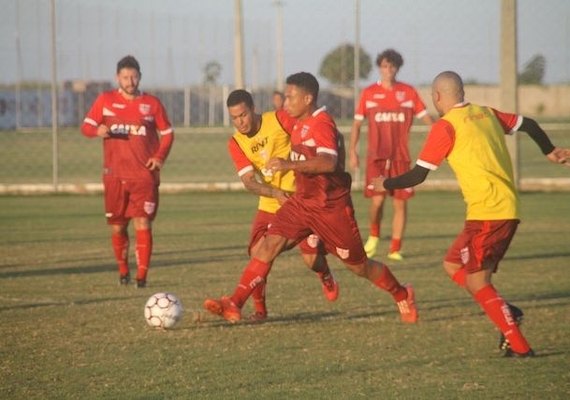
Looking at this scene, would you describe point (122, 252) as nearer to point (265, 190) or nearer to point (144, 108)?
point (144, 108)

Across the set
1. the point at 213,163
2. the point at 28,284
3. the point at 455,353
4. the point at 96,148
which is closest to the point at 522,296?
the point at 455,353

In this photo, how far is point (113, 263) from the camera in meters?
13.7

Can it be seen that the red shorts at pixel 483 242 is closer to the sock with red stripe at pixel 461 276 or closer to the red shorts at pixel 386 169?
the sock with red stripe at pixel 461 276

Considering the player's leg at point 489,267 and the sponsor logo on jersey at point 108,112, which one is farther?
the sponsor logo on jersey at point 108,112

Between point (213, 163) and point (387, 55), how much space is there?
18239mm

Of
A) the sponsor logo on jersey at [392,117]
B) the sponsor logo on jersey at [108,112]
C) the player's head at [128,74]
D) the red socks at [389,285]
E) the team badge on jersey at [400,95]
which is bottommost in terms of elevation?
the red socks at [389,285]

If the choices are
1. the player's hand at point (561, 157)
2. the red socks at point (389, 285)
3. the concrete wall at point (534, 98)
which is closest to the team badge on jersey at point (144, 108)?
the red socks at point (389, 285)

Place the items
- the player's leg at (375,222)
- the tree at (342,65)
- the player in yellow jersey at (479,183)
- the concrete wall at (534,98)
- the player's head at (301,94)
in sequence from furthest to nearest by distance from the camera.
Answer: the concrete wall at (534,98) < the tree at (342,65) < the player's leg at (375,222) < the player's head at (301,94) < the player in yellow jersey at (479,183)

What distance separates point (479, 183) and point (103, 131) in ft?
15.9

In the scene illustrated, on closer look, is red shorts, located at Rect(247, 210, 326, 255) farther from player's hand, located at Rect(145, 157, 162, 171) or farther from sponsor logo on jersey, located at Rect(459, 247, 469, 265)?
player's hand, located at Rect(145, 157, 162, 171)

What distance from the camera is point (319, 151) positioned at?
28.1 feet

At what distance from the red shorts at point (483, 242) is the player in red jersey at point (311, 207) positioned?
112 centimetres

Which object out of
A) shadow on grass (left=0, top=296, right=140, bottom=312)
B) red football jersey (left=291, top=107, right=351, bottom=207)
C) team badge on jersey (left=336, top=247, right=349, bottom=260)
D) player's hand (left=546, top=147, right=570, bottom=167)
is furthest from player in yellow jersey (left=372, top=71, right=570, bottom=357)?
shadow on grass (left=0, top=296, right=140, bottom=312)

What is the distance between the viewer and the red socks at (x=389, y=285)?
9289 mm
